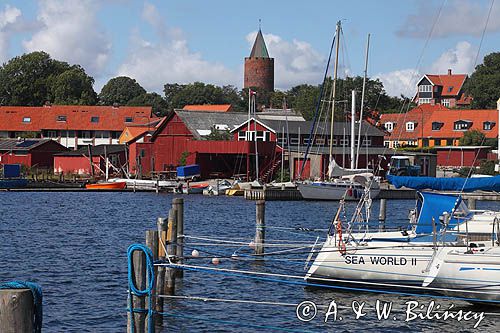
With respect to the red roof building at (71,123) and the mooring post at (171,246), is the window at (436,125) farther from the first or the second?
the mooring post at (171,246)

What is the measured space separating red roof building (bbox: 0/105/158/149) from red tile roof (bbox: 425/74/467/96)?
267ft

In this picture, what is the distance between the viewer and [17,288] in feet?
32.4

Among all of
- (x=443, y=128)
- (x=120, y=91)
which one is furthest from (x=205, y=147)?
(x=120, y=91)

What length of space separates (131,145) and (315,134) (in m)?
21.4

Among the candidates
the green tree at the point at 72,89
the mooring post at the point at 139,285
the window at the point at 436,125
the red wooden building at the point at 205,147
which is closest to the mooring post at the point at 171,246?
the mooring post at the point at 139,285

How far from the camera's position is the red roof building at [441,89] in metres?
186

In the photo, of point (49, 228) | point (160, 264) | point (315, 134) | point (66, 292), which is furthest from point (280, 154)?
point (160, 264)

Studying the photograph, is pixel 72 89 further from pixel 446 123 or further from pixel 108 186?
pixel 108 186

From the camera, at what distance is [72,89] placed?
520 feet

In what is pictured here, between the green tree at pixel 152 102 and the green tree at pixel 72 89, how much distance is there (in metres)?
11.0

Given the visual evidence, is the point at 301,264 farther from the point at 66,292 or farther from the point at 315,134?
the point at 315,134

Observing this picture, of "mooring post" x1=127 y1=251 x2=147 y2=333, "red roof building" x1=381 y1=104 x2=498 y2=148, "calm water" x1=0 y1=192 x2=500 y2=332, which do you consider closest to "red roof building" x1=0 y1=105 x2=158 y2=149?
"red roof building" x1=381 y1=104 x2=498 y2=148

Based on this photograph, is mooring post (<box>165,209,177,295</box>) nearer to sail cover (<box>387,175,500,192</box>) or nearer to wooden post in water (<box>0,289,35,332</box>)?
sail cover (<box>387,175,500,192</box>)

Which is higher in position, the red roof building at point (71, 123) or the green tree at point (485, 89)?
the green tree at point (485, 89)
